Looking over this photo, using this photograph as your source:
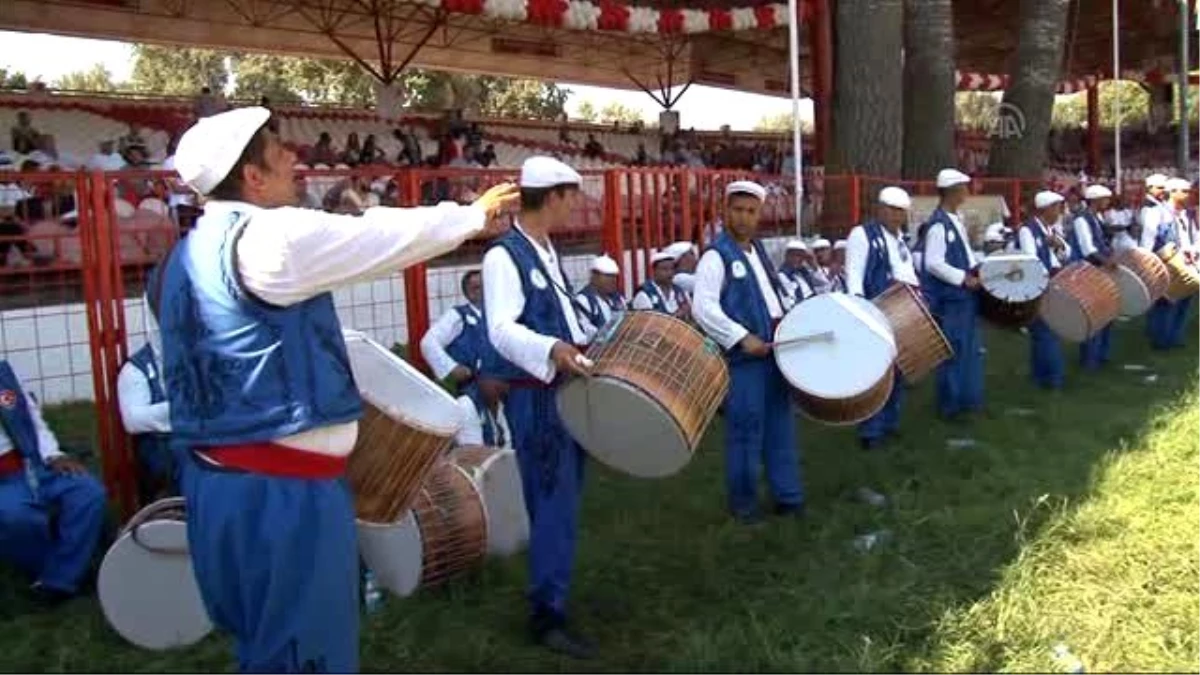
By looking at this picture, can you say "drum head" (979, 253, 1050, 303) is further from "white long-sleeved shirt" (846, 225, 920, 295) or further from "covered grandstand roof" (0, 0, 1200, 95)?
"covered grandstand roof" (0, 0, 1200, 95)

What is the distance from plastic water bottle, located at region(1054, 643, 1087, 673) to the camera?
153 inches

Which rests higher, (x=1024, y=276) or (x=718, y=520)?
(x=1024, y=276)

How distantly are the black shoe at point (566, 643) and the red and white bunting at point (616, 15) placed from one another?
9526 millimetres

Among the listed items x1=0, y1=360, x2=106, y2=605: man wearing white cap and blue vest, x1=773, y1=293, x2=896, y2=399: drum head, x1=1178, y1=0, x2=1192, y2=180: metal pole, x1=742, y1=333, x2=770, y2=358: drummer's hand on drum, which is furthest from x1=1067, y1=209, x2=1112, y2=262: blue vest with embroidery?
x1=1178, y1=0, x2=1192, y2=180: metal pole

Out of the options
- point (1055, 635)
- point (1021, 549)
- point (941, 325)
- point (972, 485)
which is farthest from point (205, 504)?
point (941, 325)

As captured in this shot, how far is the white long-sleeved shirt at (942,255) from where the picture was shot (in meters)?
7.96

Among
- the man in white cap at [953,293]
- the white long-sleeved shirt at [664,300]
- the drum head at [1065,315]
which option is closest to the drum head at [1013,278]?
the man in white cap at [953,293]

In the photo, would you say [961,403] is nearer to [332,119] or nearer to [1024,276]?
[1024,276]

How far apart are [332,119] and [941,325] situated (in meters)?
12.2

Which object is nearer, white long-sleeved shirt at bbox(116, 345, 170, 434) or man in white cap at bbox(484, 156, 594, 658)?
man in white cap at bbox(484, 156, 594, 658)

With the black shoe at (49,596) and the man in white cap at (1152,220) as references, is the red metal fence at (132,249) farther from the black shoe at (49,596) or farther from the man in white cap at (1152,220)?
the man in white cap at (1152,220)

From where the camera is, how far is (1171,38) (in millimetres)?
28000

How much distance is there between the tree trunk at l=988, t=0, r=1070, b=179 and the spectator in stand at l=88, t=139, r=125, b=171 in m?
10.2

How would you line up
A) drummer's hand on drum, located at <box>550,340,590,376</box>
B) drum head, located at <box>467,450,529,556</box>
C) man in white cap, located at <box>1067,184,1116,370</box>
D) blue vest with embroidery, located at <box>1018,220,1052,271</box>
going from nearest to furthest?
1. drummer's hand on drum, located at <box>550,340,590,376</box>
2. drum head, located at <box>467,450,529,556</box>
3. blue vest with embroidery, located at <box>1018,220,1052,271</box>
4. man in white cap, located at <box>1067,184,1116,370</box>
